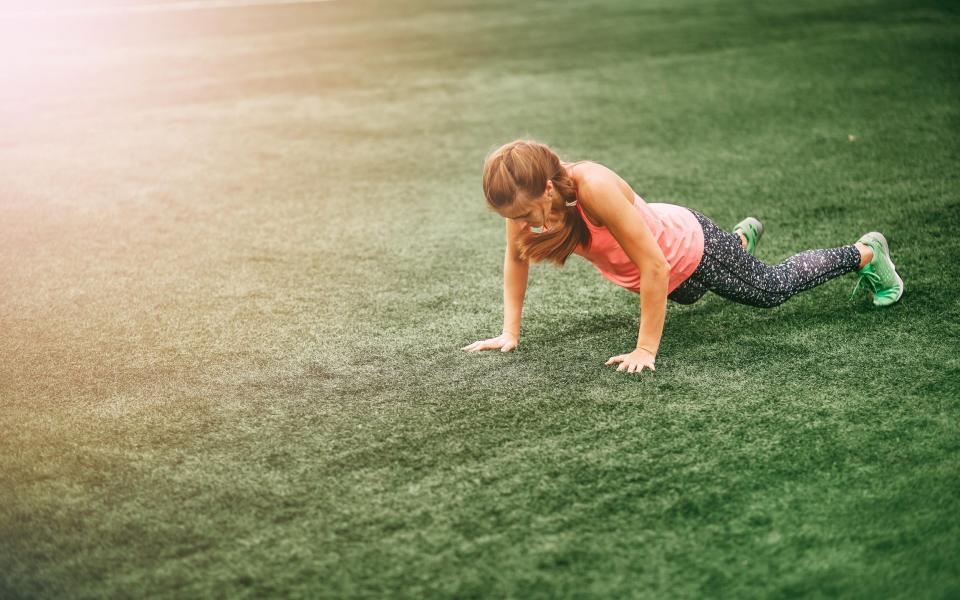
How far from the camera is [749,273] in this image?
109 inches

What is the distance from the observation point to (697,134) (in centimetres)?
495

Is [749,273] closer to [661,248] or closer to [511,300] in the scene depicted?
[661,248]

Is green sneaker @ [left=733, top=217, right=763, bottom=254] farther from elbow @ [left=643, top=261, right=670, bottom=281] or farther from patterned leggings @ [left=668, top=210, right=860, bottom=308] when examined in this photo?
elbow @ [left=643, top=261, right=670, bottom=281]

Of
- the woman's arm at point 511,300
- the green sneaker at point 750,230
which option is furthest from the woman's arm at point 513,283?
the green sneaker at point 750,230

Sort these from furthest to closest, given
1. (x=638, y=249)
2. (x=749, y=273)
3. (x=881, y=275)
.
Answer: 1. (x=881, y=275)
2. (x=749, y=273)
3. (x=638, y=249)

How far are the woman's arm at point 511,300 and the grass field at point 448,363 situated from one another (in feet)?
0.25

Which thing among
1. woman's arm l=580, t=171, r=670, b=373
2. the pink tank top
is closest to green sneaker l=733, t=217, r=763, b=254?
the pink tank top

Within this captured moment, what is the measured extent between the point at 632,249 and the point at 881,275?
0.95 m

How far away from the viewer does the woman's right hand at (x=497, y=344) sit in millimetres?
2756

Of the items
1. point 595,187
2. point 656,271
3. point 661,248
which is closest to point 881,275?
point 661,248

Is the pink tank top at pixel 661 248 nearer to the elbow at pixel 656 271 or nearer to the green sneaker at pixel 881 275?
the elbow at pixel 656 271

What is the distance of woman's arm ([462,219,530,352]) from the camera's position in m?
2.69

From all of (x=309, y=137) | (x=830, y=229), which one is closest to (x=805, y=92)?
(x=830, y=229)

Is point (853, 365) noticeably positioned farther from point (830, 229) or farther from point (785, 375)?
point (830, 229)
